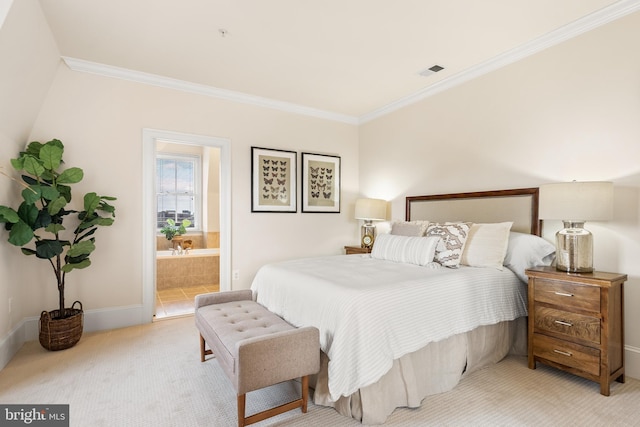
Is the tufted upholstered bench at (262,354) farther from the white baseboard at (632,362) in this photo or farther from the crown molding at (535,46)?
the crown molding at (535,46)

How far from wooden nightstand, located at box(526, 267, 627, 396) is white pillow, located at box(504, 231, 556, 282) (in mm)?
219

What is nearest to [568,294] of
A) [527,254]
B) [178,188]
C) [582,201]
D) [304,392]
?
[527,254]

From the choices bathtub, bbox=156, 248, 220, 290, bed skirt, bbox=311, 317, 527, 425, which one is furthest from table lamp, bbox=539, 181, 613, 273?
bathtub, bbox=156, 248, 220, 290

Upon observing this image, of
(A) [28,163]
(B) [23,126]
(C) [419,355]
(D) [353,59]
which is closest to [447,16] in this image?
(D) [353,59]

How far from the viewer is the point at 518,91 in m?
3.04

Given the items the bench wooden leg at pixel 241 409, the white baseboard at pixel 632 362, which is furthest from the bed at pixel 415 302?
the white baseboard at pixel 632 362

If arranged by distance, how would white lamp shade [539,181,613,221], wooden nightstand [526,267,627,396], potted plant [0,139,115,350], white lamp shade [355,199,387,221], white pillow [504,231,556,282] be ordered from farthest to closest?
white lamp shade [355,199,387,221]
white pillow [504,231,556,282]
potted plant [0,139,115,350]
white lamp shade [539,181,613,221]
wooden nightstand [526,267,627,396]

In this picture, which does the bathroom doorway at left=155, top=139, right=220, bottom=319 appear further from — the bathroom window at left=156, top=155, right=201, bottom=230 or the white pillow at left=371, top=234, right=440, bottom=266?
the white pillow at left=371, top=234, right=440, bottom=266

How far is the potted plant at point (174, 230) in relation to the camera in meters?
5.78

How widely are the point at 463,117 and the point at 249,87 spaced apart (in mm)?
2495

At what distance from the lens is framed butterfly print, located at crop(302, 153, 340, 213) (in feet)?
15.1

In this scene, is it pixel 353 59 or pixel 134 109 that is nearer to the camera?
Answer: pixel 353 59

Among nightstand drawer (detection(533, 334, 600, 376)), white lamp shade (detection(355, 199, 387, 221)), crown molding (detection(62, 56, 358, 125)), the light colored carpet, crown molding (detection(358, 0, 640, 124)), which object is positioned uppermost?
crown molding (detection(358, 0, 640, 124))

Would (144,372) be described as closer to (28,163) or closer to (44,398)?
(44,398)
